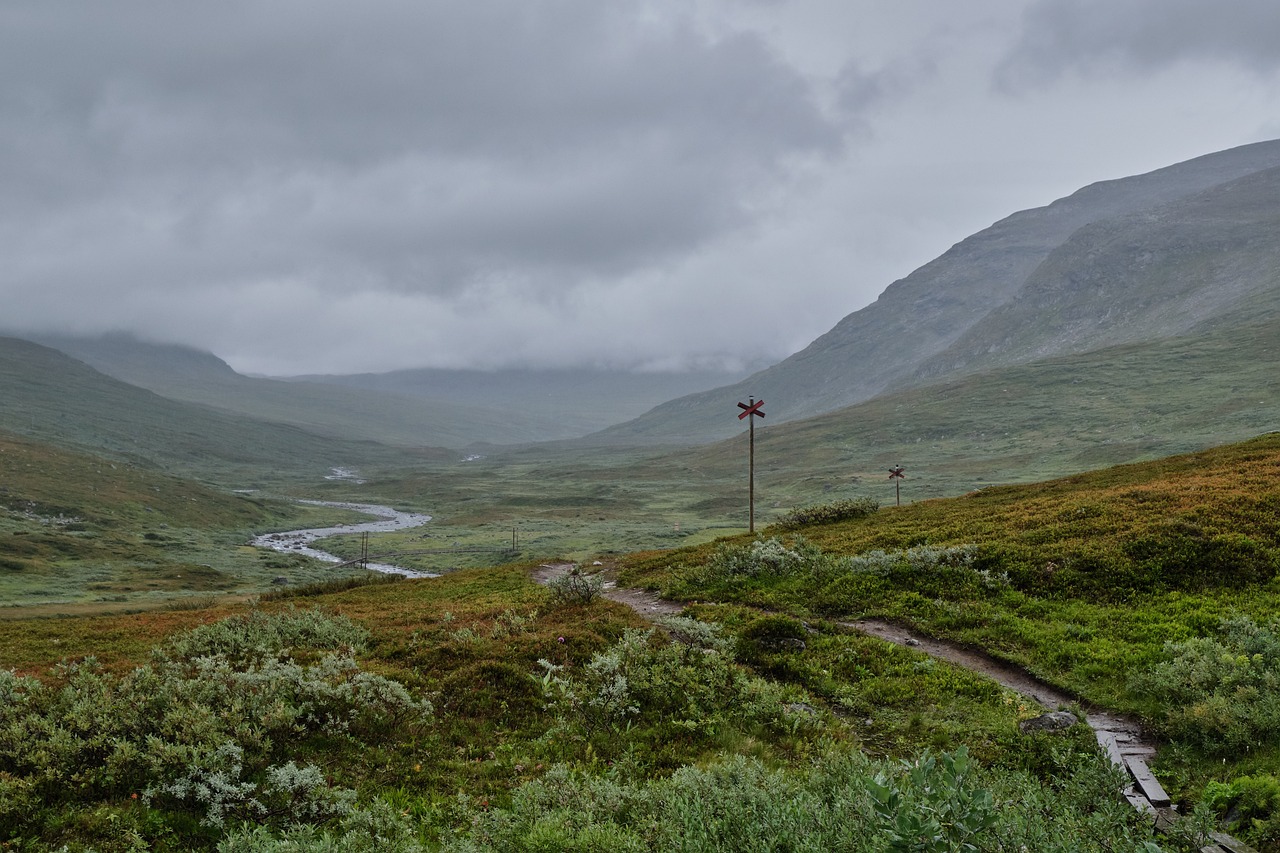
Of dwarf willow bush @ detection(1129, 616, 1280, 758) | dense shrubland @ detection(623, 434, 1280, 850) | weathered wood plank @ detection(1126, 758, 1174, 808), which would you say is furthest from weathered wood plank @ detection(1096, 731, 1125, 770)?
dwarf willow bush @ detection(1129, 616, 1280, 758)

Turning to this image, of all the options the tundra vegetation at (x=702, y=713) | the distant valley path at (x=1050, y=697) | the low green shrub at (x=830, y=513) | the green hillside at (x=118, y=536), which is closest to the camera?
the tundra vegetation at (x=702, y=713)

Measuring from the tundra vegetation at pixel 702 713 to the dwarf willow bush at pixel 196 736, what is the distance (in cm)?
5

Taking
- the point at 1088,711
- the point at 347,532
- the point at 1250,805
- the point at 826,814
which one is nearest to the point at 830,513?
the point at 1088,711

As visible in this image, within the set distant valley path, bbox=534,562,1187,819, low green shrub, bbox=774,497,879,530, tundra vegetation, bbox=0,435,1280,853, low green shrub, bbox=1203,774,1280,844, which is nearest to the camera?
tundra vegetation, bbox=0,435,1280,853

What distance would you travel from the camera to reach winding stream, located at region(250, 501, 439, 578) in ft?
295

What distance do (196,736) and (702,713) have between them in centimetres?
861

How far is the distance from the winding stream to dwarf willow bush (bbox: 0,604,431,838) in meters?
65.9

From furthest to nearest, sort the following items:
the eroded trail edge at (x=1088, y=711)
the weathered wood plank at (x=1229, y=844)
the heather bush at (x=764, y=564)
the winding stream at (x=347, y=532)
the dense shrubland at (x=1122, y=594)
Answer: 1. the winding stream at (x=347, y=532)
2. the heather bush at (x=764, y=564)
3. the dense shrubland at (x=1122, y=594)
4. the eroded trail edge at (x=1088, y=711)
5. the weathered wood plank at (x=1229, y=844)

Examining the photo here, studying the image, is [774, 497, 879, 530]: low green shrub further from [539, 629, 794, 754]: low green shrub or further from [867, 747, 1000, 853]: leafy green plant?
[867, 747, 1000, 853]: leafy green plant

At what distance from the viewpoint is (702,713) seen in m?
12.8

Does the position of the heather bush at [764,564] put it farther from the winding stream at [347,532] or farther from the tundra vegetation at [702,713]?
the winding stream at [347,532]

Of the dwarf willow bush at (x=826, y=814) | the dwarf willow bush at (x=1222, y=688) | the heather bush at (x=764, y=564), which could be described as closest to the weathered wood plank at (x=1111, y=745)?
the dwarf willow bush at (x=1222, y=688)

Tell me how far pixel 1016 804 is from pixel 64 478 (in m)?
190

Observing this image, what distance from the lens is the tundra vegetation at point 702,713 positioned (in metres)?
7.15
